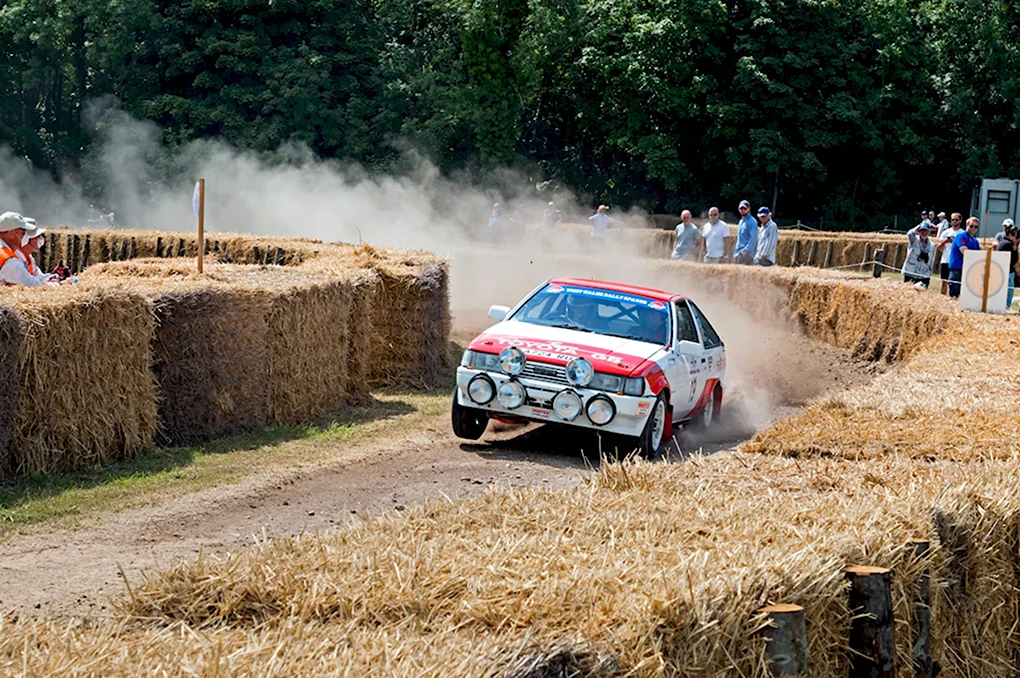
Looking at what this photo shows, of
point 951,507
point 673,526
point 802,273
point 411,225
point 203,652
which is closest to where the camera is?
point 203,652

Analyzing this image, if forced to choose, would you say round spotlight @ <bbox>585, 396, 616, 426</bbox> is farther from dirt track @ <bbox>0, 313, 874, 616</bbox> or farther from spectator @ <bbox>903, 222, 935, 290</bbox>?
spectator @ <bbox>903, 222, 935, 290</bbox>

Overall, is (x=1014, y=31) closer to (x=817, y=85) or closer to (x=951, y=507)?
(x=817, y=85)

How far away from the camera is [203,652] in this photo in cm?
410

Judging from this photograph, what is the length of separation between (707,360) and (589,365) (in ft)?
8.38

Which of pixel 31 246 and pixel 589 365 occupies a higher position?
pixel 31 246

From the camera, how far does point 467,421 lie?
1309 centimetres

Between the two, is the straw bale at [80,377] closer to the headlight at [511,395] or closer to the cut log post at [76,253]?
the headlight at [511,395]

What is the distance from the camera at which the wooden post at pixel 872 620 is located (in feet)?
18.4

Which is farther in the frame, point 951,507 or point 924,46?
point 924,46

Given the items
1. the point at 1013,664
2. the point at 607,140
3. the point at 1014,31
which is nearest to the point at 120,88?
the point at 607,140

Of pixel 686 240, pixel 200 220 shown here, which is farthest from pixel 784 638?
pixel 686 240

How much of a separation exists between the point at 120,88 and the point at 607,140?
20699 millimetres

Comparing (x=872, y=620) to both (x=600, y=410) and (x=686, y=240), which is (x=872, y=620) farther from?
(x=686, y=240)

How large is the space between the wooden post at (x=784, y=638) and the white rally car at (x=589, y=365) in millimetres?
7211
